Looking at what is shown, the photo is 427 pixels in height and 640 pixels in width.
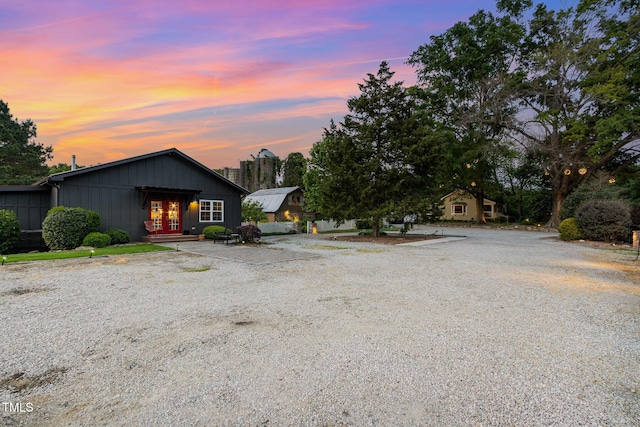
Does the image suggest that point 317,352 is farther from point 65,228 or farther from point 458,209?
point 458,209

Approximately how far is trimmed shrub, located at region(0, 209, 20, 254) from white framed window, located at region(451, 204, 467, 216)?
4352 centimetres

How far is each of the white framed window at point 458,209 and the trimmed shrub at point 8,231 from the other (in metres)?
43.5

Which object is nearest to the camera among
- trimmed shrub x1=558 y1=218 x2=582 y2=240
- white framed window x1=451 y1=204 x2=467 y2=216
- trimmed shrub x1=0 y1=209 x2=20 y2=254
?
trimmed shrub x1=0 y1=209 x2=20 y2=254

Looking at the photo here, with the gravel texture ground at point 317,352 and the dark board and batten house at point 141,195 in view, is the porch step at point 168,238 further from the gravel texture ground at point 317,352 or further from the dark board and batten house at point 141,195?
the gravel texture ground at point 317,352

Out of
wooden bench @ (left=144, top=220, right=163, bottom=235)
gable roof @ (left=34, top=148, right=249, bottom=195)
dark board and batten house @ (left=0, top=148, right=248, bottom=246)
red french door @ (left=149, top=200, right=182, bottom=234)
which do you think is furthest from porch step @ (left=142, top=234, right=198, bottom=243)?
gable roof @ (left=34, top=148, right=249, bottom=195)

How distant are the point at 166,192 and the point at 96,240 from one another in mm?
4095

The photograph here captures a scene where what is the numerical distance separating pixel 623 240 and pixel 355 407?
2088 cm

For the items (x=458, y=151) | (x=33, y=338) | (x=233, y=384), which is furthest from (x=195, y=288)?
(x=458, y=151)

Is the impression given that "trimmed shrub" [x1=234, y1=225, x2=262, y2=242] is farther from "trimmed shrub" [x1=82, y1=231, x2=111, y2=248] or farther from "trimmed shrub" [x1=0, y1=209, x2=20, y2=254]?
"trimmed shrub" [x1=0, y1=209, x2=20, y2=254]

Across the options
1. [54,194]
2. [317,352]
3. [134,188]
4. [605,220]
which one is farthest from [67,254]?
[605,220]

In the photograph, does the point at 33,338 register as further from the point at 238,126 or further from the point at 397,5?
the point at 238,126

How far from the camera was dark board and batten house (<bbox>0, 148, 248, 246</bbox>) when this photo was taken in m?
13.4

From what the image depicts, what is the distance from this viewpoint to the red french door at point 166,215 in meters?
15.6

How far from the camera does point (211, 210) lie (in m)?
17.7
